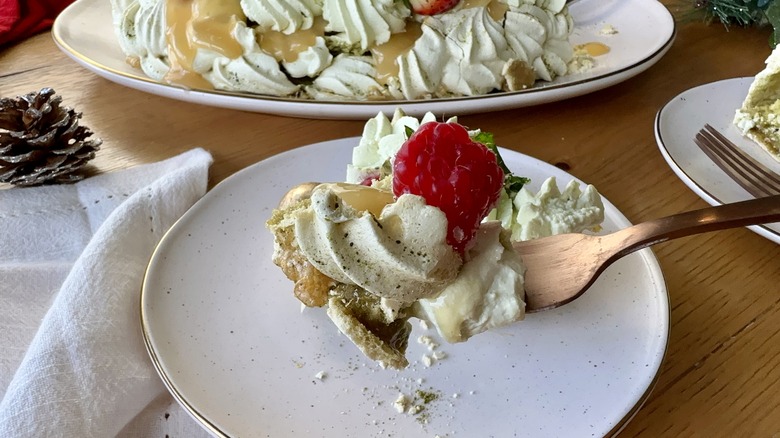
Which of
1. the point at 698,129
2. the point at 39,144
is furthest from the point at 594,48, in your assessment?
the point at 39,144

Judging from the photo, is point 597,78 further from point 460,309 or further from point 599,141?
point 460,309

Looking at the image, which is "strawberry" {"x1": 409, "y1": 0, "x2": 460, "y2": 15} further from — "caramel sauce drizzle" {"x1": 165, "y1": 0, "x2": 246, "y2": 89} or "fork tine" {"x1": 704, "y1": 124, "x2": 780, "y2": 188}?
"fork tine" {"x1": 704, "y1": 124, "x2": 780, "y2": 188}

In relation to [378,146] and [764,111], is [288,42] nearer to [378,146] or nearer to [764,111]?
[378,146]

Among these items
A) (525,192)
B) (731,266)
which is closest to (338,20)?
(525,192)

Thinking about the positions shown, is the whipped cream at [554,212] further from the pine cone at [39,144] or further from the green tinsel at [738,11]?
the green tinsel at [738,11]

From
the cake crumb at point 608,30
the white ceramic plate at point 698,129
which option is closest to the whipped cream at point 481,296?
the white ceramic plate at point 698,129
